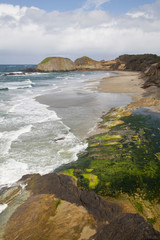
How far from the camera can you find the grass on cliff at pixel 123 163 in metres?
7.19

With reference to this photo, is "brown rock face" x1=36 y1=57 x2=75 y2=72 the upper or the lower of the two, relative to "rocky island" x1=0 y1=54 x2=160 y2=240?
upper

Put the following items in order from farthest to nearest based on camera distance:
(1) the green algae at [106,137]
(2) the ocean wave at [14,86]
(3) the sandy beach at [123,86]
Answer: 1. (2) the ocean wave at [14,86]
2. (3) the sandy beach at [123,86]
3. (1) the green algae at [106,137]

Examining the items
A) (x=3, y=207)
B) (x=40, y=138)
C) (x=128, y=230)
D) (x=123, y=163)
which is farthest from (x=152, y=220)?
(x=40, y=138)

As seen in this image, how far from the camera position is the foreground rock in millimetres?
4305

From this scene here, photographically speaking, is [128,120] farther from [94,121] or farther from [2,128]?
[2,128]

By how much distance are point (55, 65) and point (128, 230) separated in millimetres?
117109

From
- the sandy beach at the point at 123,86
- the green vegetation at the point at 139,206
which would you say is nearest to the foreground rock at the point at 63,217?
the green vegetation at the point at 139,206

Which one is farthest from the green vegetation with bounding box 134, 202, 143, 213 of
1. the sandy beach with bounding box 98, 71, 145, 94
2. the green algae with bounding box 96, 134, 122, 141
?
the sandy beach with bounding box 98, 71, 145, 94

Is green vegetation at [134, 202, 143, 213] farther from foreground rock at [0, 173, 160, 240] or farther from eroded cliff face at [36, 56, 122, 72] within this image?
eroded cliff face at [36, 56, 122, 72]

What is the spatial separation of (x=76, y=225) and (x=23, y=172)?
4.66m

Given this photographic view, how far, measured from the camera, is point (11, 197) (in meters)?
6.49

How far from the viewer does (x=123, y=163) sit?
8922mm

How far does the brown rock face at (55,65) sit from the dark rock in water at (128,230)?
4435 inches

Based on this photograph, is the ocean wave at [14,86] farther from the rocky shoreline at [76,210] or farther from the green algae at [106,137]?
the rocky shoreline at [76,210]
